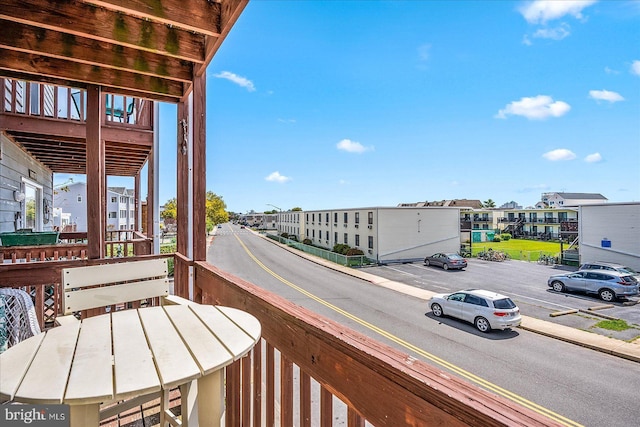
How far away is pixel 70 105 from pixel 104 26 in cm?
475

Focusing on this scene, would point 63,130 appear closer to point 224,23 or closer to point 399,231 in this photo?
point 224,23

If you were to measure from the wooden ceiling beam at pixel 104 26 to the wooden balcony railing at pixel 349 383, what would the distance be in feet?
7.50

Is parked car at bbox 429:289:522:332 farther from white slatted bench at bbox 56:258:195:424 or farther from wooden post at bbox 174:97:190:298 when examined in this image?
white slatted bench at bbox 56:258:195:424

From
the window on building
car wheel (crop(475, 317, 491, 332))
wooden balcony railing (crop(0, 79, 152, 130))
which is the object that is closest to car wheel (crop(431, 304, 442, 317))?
car wheel (crop(475, 317, 491, 332))

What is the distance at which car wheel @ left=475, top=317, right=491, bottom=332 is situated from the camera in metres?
9.59

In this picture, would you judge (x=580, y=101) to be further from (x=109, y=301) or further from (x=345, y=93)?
(x=109, y=301)

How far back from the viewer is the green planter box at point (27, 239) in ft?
15.2

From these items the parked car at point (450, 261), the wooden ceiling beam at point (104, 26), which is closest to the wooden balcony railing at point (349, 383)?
the wooden ceiling beam at point (104, 26)

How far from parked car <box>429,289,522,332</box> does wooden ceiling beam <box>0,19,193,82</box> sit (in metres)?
10.2

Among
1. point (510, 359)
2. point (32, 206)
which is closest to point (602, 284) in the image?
point (510, 359)

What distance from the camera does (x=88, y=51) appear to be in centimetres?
284

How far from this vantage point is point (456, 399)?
556 millimetres

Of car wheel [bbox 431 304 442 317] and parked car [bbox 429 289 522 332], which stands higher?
parked car [bbox 429 289 522 332]

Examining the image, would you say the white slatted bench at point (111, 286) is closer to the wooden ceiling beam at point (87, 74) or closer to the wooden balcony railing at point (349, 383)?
the wooden balcony railing at point (349, 383)
